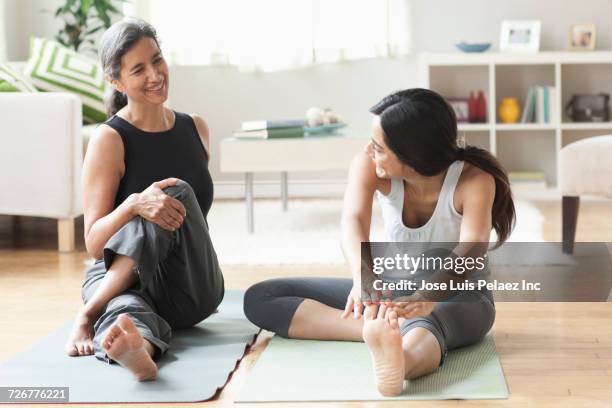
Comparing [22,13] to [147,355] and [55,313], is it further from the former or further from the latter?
[147,355]

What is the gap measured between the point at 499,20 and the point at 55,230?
8.90 feet

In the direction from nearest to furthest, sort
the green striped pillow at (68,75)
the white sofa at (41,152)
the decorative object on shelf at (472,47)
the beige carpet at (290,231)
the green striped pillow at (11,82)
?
the beige carpet at (290,231) < the white sofa at (41,152) < the green striped pillow at (11,82) < the green striped pillow at (68,75) < the decorative object on shelf at (472,47)

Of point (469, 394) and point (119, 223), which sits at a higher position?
point (119, 223)

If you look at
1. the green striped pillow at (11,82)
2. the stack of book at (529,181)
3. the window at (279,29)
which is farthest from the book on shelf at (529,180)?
the green striped pillow at (11,82)

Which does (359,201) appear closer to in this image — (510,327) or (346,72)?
(510,327)

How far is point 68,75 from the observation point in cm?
484

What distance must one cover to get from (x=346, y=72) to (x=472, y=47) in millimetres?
728

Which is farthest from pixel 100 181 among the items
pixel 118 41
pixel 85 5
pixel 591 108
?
pixel 591 108

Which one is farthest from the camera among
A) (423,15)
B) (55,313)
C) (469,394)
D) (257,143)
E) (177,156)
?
(423,15)

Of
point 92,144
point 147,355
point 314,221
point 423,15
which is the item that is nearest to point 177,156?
point 92,144

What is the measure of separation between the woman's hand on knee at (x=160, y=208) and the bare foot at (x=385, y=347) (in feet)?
1.71

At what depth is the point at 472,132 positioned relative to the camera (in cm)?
582

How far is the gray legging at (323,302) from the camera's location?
2299 millimetres

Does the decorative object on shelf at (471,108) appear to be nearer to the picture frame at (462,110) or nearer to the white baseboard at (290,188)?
the picture frame at (462,110)
